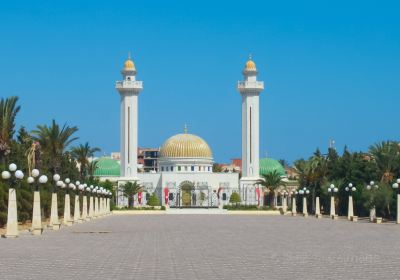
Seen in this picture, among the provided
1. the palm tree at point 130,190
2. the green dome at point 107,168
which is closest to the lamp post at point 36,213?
the palm tree at point 130,190

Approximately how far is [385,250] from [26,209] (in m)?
23.3

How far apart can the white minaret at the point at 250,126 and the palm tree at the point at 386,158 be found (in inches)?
1603

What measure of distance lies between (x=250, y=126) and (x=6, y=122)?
5701 cm

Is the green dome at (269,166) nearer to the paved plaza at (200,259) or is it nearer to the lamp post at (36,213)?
the lamp post at (36,213)

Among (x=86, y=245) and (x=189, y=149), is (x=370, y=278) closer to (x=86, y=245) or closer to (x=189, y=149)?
(x=86, y=245)

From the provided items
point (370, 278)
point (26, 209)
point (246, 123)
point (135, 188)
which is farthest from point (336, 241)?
point (246, 123)

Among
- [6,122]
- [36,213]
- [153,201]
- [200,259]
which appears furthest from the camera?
[153,201]

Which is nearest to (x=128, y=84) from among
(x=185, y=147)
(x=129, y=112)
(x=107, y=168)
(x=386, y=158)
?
(x=129, y=112)

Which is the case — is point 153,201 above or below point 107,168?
below

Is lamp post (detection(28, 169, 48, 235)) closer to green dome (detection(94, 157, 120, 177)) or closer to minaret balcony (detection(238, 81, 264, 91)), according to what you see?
minaret balcony (detection(238, 81, 264, 91))

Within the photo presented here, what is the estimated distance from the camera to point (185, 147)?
108125 millimetres

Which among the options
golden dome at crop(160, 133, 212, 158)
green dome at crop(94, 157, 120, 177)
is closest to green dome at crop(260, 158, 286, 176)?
golden dome at crop(160, 133, 212, 158)

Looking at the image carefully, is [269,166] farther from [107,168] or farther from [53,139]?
[53,139]

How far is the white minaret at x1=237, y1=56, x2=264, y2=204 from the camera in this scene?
314ft
